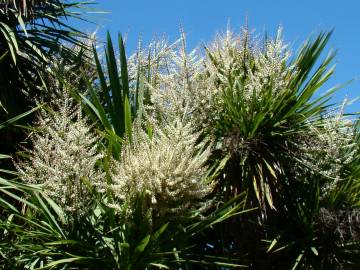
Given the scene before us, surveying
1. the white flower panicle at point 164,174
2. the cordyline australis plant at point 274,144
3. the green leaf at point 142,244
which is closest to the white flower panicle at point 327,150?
the cordyline australis plant at point 274,144

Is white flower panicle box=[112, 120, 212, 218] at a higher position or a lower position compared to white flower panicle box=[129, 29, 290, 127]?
lower

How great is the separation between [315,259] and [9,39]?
10.8 ft

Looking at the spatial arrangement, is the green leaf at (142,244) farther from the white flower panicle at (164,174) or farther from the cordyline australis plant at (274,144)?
the cordyline australis plant at (274,144)

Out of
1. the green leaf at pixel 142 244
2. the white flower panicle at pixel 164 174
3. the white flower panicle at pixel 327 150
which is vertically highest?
the white flower panicle at pixel 327 150

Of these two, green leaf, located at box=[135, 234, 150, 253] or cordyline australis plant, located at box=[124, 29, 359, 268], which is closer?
green leaf, located at box=[135, 234, 150, 253]

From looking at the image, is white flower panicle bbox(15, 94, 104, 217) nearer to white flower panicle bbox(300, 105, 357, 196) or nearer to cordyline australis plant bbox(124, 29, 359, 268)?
cordyline australis plant bbox(124, 29, 359, 268)

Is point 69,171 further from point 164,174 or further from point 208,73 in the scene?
point 208,73

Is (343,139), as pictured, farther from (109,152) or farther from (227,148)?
(109,152)

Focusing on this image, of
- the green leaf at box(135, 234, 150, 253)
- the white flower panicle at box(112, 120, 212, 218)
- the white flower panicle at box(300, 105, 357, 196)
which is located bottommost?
the green leaf at box(135, 234, 150, 253)

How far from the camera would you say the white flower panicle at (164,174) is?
3.92 metres

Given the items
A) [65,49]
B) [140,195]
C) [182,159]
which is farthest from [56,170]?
[65,49]

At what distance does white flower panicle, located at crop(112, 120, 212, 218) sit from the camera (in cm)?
392

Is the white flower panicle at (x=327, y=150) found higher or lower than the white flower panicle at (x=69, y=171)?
higher

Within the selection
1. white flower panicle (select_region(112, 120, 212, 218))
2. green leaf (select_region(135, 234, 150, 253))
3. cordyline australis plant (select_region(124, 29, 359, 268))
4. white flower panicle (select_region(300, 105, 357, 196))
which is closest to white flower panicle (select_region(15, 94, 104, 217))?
white flower panicle (select_region(112, 120, 212, 218))
